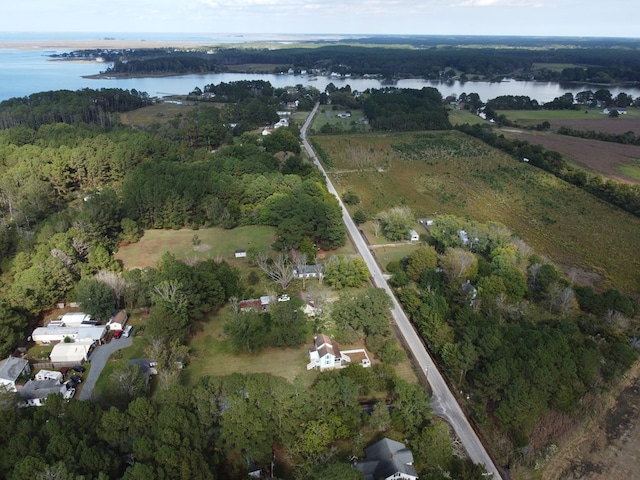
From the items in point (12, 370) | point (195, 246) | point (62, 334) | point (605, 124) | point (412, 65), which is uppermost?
point (412, 65)

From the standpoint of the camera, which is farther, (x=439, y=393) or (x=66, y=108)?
(x=66, y=108)

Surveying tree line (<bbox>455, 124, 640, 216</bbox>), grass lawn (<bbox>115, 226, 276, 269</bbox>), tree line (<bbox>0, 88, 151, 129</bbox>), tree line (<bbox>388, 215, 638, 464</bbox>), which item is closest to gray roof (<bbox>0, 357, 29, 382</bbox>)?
grass lawn (<bbox>115, 226, 276, 269</bbox>)

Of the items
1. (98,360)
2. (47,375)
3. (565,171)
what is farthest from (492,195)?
(47,375)

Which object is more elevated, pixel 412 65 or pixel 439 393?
pixel 412 65

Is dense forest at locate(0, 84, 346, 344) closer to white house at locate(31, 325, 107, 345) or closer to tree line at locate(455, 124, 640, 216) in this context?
white house at locate(31, 325, 107, 345)

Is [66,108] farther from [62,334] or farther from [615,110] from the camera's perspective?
[615,110]

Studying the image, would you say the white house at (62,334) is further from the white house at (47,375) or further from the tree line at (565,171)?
the tree line at (565,171)
